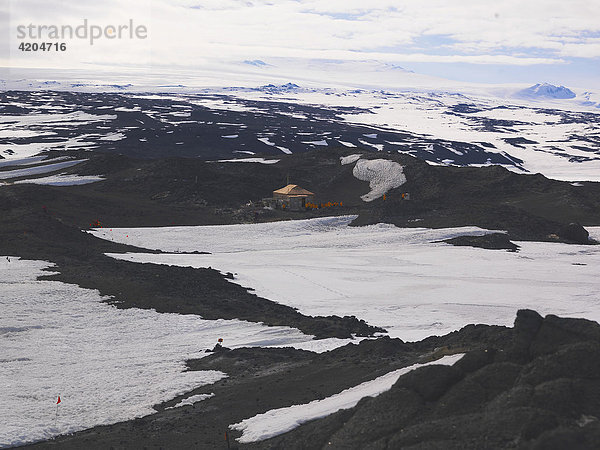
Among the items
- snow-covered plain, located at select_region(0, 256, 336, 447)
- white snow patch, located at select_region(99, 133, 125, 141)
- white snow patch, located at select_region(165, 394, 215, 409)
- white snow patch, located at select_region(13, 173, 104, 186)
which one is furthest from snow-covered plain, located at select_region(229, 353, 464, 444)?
white snow patch, located at select_region(99, 133, 125, 141)

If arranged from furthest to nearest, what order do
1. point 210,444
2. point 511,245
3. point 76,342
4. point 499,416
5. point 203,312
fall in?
point 511,245 → point 203,312 → point 76,342 → point 210,444 → point 499,416

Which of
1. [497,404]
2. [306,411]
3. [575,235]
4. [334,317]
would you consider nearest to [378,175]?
[575,235]

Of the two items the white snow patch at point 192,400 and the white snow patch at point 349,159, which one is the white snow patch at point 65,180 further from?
the white snow patch at point 192,400

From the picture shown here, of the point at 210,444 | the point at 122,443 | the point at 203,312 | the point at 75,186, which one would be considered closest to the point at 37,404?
the point at 122,443

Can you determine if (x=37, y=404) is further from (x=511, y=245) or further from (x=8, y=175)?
(x=8, y=175)

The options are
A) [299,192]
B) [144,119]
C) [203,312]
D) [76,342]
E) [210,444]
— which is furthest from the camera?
[144,119]

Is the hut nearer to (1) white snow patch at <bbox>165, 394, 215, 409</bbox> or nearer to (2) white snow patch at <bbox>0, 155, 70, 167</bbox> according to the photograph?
(2) white snow patch at <bbox>0, 155, 70, 167</bbox>

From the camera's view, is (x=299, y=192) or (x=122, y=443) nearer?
(x=122, y=443)
